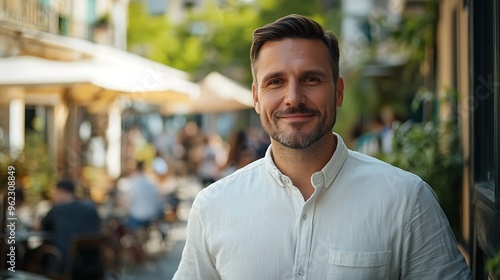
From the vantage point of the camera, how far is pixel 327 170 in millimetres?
2520

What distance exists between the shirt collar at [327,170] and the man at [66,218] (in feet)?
19.8

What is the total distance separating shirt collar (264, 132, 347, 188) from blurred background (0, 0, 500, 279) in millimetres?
625

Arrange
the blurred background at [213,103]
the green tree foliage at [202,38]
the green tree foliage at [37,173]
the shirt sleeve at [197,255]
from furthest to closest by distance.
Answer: the green tree foliage at [202,38] < the green tree foliage at [37,173] < the blurred background at [213,103] < the shirt sleeve at [197,255]

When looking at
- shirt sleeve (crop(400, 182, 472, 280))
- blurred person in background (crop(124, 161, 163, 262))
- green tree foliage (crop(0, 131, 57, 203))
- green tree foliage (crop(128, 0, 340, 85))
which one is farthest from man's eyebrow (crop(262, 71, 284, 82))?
green tree foliage (crop(128, 0, 340, 85))

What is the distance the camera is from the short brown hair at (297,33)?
2.56 m

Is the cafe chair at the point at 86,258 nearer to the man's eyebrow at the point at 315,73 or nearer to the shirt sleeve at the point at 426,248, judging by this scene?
the man's eyebrow at the point at 315,73

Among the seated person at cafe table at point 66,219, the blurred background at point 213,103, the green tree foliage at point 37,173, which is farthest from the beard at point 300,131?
the green tree foliage at point 37,173

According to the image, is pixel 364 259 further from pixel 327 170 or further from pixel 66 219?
pixel 66 219

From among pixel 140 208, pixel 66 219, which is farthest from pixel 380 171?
pixel 140 208

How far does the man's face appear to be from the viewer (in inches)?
98.2

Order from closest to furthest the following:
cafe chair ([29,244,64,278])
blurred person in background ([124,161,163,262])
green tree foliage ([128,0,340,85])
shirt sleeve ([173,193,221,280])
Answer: shirt sleeve ([173,193,221,280])
cafe chair ([29,244,64,278])
blurred person in background ([124,161,163,262])
green tree foliage ([128,0,340,85])

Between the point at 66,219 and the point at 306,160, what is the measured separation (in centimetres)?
629

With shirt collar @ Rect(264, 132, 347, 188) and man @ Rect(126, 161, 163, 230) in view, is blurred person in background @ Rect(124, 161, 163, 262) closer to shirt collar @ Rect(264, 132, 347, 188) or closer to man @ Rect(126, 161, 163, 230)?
man @ Rect(126, 161, 163, 230)

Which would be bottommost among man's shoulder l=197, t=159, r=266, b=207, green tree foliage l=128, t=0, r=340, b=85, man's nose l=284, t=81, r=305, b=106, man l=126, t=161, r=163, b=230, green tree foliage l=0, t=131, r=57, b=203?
man l=126, t=161, r=163, b=230
